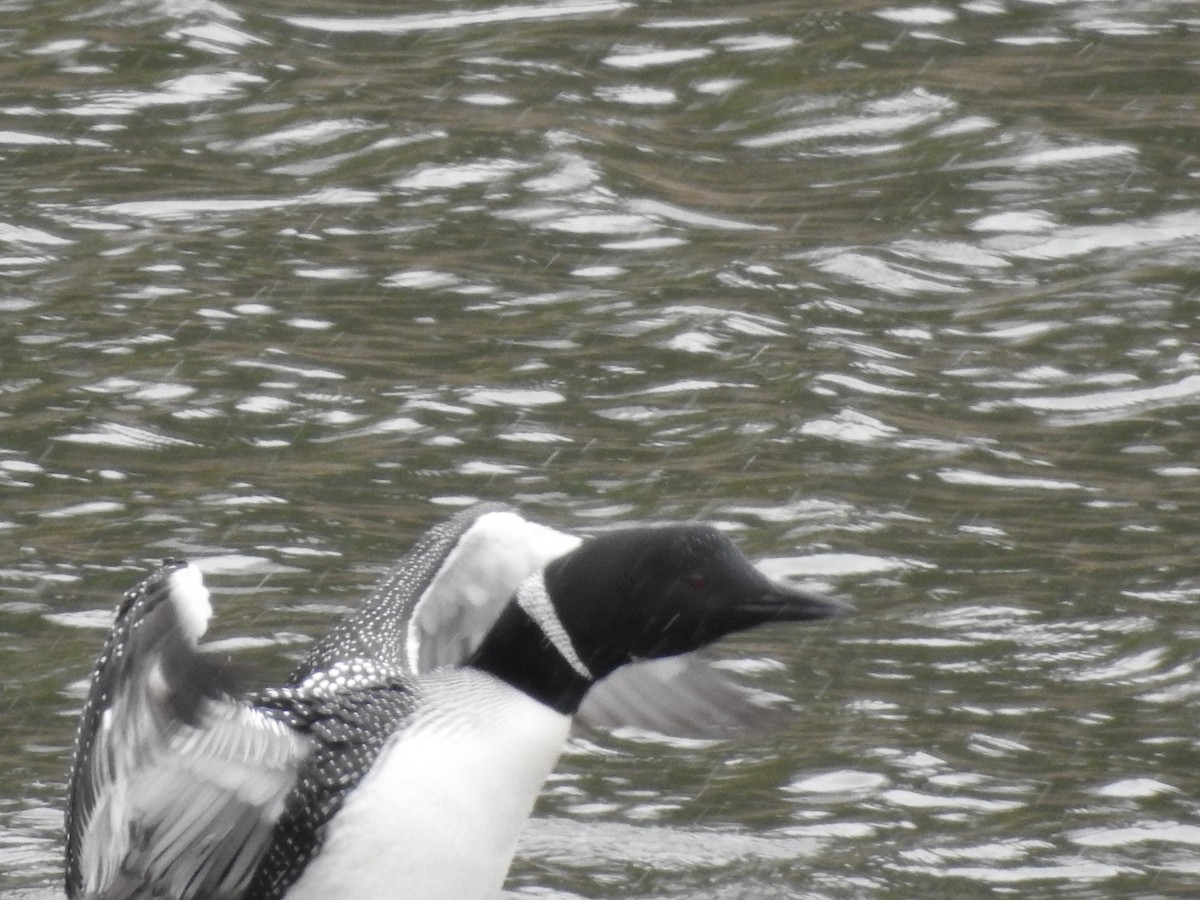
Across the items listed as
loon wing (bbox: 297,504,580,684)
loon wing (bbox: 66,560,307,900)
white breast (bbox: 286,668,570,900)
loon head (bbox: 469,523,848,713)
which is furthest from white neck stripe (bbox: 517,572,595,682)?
loon wing (bbox: 66,560,307,900)

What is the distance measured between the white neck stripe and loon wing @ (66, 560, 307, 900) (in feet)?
1.91

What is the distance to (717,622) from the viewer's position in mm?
5176

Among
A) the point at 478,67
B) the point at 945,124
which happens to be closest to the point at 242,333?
the point at 478,67

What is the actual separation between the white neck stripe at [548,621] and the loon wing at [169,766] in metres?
0.58

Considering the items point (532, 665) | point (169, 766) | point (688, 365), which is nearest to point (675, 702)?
point (532, 665)

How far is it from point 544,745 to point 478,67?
6598 mm

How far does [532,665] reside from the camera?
5.41 meters

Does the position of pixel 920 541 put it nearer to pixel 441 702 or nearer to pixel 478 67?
pixel 441 702

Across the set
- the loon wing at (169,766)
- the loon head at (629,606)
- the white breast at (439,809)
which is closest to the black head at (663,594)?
the loon head at (629,606)

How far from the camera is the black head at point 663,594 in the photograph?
5145mm

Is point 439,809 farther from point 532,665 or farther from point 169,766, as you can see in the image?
point 169,766

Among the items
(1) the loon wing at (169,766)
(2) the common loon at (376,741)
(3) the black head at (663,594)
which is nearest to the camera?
(1) the loon wing at (169,766)

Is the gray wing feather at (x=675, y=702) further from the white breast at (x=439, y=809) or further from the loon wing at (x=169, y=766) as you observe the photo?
the loon wing at (x=169, y=766)

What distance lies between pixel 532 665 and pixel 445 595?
0.55m
